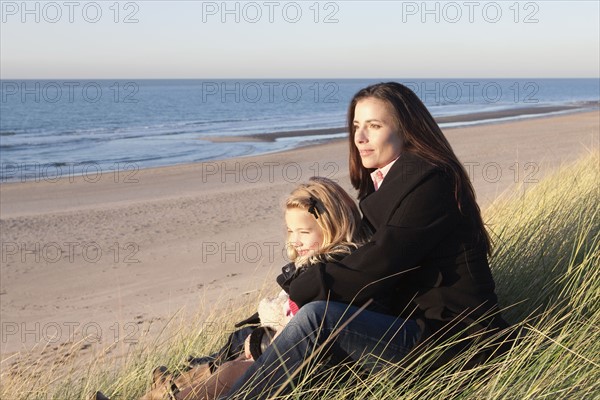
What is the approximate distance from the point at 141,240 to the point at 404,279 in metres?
8.51

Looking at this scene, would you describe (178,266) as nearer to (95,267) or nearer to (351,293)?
(95,267)

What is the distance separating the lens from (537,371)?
2748 millimetres

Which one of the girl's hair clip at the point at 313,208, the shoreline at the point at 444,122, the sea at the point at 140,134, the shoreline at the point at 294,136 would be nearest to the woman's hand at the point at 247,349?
the girl's hair clip at the point at 313,208

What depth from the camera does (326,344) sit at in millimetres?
2830

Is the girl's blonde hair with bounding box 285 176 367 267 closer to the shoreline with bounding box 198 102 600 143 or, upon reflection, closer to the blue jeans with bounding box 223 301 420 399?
the blue jeans with bounding box 223 301 420 399

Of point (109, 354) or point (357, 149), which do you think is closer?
point (357, 149)

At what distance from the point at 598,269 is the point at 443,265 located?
0.92 metres

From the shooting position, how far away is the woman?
282 cm

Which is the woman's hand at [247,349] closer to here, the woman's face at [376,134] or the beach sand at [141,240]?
the woman's face at [376,134]

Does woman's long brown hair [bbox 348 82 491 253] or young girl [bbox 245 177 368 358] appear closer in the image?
woman's long brown hair [bbox 348 82 491 253]

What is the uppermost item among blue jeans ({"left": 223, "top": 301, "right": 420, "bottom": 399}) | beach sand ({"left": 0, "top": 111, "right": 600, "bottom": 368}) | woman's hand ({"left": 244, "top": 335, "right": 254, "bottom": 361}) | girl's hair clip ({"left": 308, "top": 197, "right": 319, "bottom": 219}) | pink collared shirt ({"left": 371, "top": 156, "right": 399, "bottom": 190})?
pink collared shirt ({"left": 371, "top": 156, "right": 399, "bottom": 190})

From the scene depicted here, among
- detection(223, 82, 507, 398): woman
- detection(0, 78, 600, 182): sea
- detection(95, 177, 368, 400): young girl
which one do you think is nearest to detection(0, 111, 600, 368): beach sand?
detection(95, 177, 368, 400): young girl

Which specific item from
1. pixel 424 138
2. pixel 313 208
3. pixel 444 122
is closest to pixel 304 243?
pixel 313 208

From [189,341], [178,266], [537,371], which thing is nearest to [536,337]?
[537,371]
